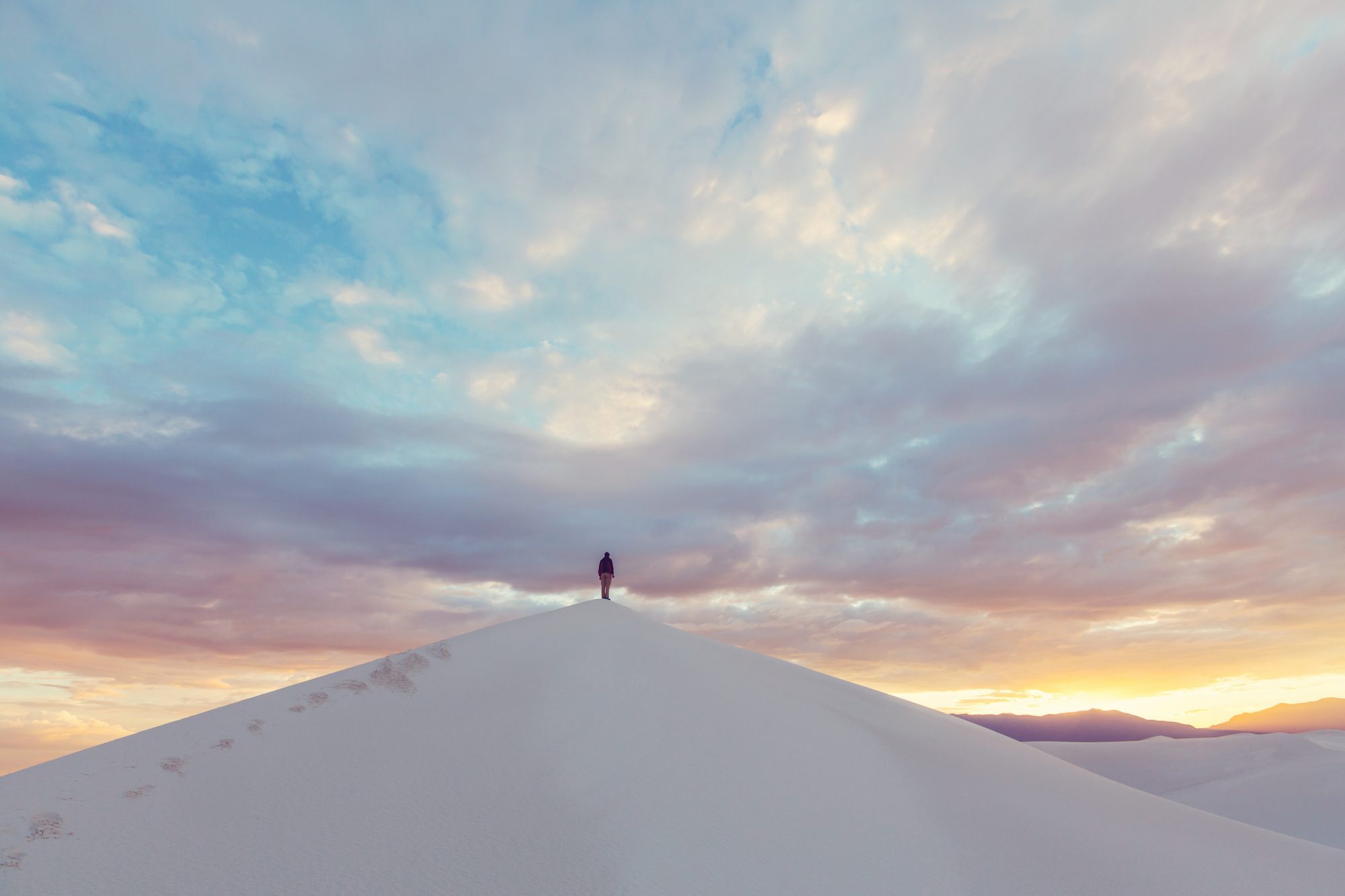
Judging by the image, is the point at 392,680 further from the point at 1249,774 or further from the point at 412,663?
the point at 1249,774

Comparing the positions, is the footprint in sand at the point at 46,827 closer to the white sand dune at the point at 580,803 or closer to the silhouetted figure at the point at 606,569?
the white sand dune at the point at 580,803

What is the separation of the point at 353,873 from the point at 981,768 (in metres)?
15.2

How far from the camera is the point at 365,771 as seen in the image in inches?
538

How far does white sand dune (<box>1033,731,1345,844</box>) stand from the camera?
129ft

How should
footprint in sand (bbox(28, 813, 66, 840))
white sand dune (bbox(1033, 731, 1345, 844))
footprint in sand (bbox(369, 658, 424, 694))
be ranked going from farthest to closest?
white sand dune (bbox(1033, 731, 1345, 844))
footprint in sand (bbox(369, 658, 424, 694))
footprint in sand (bbox(28, 813, 66, 840))

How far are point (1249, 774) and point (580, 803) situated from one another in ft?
195

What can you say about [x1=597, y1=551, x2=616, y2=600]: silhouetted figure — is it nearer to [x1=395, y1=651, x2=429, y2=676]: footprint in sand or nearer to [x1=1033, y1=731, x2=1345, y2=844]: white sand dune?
[x1=395, y1=651, x2=429, y2=676]: footprint in sand

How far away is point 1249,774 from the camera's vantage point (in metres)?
52.3

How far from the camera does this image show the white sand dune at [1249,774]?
39.4 m

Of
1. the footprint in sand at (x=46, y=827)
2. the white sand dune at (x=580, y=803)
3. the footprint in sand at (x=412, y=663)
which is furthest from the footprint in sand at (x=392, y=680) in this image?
the footprint in sand at (x=46, y=827)

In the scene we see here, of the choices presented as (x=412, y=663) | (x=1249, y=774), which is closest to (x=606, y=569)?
(x=412, y=663)

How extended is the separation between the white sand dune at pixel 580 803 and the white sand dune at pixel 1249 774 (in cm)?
704

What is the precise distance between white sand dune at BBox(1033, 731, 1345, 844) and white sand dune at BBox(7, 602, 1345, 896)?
704cm

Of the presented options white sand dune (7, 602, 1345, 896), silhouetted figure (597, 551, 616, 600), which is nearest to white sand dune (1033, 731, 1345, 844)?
white sand dune (7, 602, 1345, 896)
